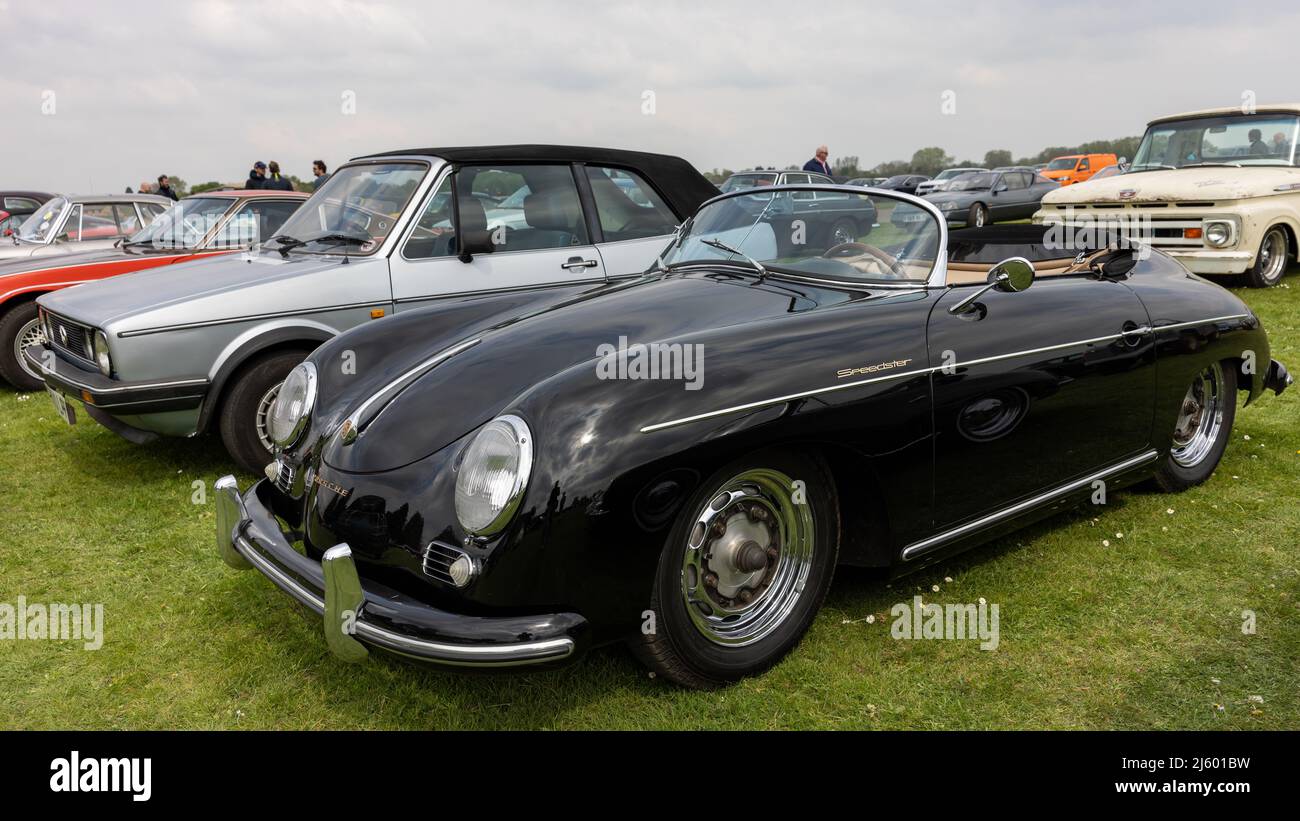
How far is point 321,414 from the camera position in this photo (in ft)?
10.5

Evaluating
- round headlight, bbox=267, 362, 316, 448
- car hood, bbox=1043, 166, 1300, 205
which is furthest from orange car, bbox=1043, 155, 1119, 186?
round headlight, bbox=267, 362, 316, 448

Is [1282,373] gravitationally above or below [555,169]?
below

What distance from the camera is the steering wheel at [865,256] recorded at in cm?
359

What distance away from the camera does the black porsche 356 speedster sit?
2.43 metres

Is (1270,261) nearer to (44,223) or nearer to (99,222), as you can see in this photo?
(99,222)

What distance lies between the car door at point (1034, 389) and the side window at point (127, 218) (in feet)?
28.3

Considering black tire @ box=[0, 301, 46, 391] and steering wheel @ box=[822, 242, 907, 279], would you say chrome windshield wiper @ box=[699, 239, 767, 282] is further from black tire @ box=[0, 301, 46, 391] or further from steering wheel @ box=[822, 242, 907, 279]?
black tire @ box=[0, 301, 46, 391]

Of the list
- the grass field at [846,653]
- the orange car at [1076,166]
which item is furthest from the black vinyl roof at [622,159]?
the orange car at [1076,166]

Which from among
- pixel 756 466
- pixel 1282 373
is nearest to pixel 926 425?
pixel 756 466

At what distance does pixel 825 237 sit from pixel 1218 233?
7.49 metres
